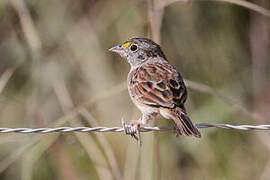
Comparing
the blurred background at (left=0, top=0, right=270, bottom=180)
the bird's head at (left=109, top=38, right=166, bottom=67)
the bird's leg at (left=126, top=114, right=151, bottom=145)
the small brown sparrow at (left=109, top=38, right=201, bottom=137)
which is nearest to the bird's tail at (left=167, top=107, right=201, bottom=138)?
the small brown sparrow at (left=109, top=38, right=201, bottom=137)

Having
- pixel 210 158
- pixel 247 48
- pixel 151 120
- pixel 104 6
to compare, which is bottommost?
pixel 210 158

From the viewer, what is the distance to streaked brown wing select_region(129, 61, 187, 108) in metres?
4.02

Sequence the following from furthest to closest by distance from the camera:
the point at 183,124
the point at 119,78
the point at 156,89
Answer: the point at 119,78 → the point at 156,89 → the point at 183,124

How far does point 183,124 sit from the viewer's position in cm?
388

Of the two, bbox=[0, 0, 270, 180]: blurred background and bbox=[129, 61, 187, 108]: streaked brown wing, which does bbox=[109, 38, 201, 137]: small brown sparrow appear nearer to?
bbox=[129, 61, 187, 108]: streaked brown wing

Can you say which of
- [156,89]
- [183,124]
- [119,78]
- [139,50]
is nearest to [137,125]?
[156,89]

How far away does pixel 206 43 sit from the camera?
21.6 feet

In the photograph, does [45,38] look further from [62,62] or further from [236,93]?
[236,93]

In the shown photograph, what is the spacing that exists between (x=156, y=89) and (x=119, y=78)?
7.18ft

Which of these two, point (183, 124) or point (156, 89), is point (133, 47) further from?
point (183, 124)

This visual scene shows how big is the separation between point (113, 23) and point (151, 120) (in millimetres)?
2333

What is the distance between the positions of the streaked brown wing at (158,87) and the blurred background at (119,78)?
1.23 meters

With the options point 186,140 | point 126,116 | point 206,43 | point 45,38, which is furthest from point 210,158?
point 45,38

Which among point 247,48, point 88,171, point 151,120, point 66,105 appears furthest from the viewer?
point 247,48
